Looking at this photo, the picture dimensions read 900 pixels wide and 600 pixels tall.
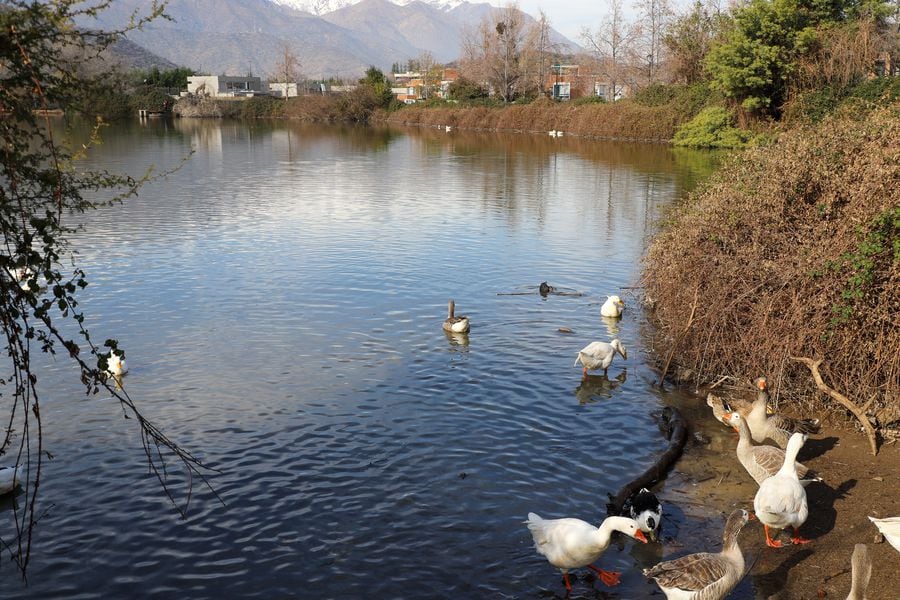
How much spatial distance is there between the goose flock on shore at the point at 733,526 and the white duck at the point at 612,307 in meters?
7.09

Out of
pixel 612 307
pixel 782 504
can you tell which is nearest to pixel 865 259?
pixel 782 504

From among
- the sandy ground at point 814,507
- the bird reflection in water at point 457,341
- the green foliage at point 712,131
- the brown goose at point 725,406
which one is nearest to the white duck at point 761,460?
the sandy ground at point 814,507

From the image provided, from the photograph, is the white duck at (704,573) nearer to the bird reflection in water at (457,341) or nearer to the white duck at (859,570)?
the white duck at (859,570)

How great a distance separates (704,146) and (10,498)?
6417 centimetres

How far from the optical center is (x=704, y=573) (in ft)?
27.1

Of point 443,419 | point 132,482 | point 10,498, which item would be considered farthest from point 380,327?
point 10,498

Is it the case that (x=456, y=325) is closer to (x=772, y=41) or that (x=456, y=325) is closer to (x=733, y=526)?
(x=733, y=526)

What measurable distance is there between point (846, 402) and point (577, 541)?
5671 mm

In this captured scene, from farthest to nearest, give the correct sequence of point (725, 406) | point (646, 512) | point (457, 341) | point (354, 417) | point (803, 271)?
point (457, 341)
point (354, 417)
point (725, 406)
point (803, 271)
point (646, 512)

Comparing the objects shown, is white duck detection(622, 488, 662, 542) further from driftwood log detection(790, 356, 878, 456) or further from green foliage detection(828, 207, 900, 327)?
green foliage detection(828, 207, 900, 327)

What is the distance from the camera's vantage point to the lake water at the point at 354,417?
9766 mm

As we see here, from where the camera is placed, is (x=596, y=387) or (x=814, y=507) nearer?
(x=814, y=507)

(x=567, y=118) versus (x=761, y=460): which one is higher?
(x=567, y=118)

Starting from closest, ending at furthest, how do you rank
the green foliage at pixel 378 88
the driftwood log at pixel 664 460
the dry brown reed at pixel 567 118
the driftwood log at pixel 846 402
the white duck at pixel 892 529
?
the white duck at pixel 892 529 < the driftwood log at pixel 664 460 < the driftwood log at pixel 846 402 < the dry brown reed at pixel 567 118 < the green foliage at pixel 378 88
